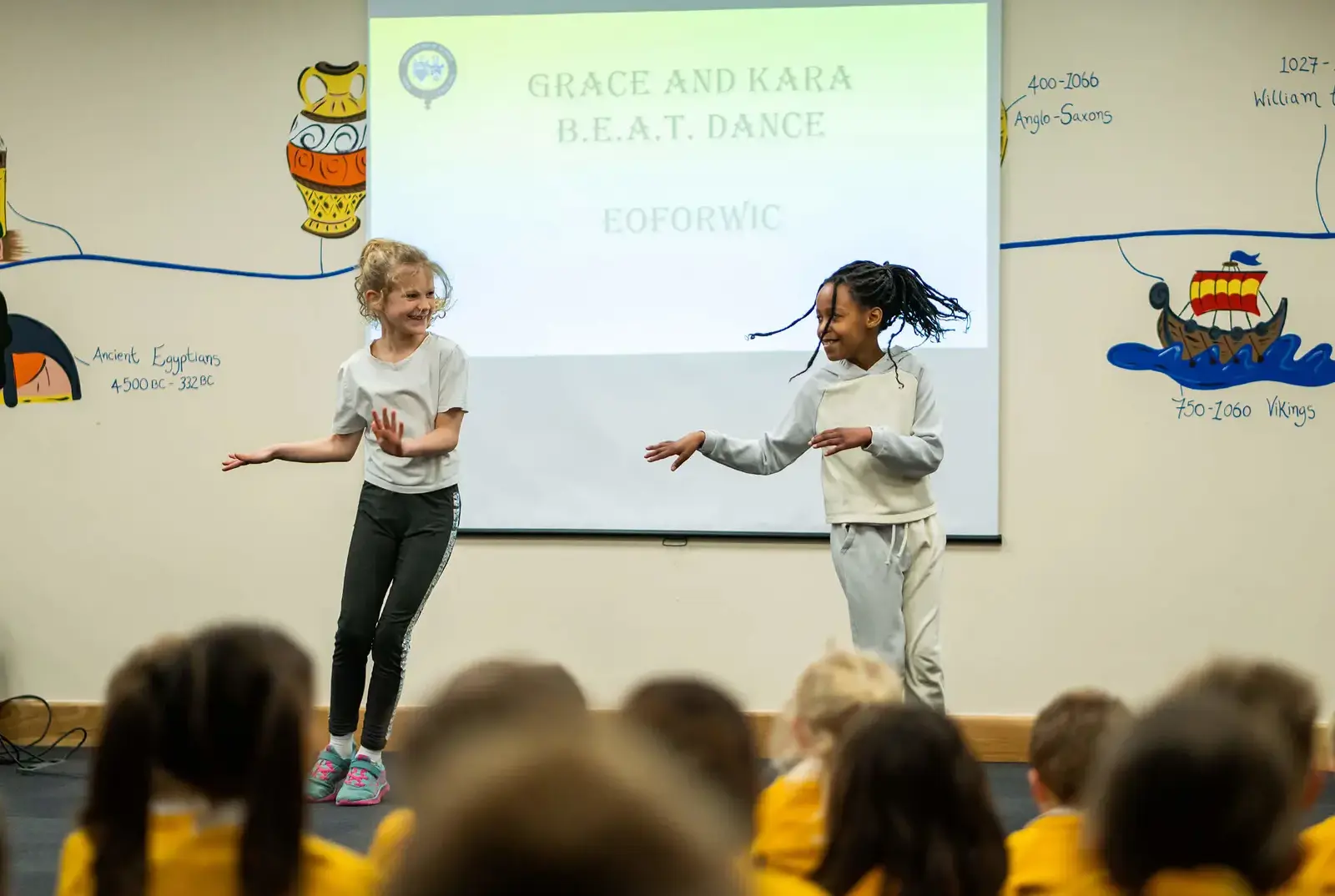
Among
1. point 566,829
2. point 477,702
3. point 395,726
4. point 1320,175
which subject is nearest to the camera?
point 566,829

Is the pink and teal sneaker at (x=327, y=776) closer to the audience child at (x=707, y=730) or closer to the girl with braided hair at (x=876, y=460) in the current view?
the girl with braided hair at (x=876, y=460)

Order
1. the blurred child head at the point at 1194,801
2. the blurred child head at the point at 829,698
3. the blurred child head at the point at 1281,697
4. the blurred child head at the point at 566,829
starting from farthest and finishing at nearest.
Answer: the blurred child head at the point at 829,698
the blurred child head at the point at 1281,697
the blurred child head at the point at 1194,801
the blurred child head at the point at 566,829

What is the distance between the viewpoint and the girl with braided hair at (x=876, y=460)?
113 inches

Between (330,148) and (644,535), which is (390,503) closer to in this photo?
(644,535)

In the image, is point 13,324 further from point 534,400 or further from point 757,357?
point 757,357

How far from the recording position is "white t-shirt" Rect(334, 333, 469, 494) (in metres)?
3.24

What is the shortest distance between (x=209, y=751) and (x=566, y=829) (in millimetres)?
932

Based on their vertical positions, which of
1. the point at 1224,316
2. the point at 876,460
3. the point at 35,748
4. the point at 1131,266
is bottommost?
the point at 35,748

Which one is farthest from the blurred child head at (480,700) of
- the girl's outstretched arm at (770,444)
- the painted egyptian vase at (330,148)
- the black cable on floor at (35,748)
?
the black cable on floor at (35,748)

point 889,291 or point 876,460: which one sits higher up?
point 889,291

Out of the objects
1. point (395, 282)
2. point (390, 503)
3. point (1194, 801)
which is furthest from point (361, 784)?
point (1194, 801)

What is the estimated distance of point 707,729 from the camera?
1416 mm

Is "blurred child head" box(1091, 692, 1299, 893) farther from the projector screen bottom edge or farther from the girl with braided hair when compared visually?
the projector screen bottom edge

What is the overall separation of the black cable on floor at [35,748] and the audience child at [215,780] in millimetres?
2969
